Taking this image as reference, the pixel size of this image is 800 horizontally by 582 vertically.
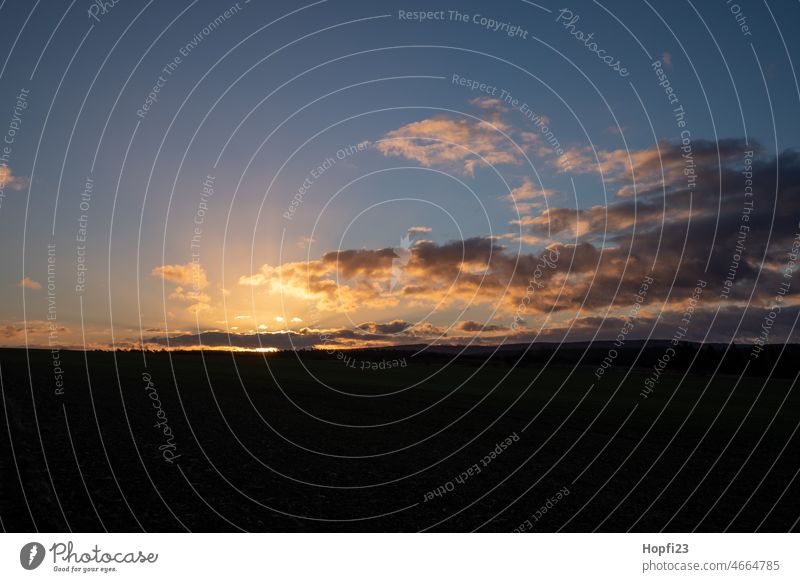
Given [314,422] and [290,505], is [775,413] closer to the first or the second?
[314,422]

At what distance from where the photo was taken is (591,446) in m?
38.3

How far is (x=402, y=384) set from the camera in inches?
3130

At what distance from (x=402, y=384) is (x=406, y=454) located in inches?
1851

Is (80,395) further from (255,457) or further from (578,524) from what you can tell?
(578,524)

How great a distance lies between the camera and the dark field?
65.0ft

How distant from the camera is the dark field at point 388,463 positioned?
65.0 ft

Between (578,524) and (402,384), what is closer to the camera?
(578,524)

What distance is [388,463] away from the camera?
29.6 metres

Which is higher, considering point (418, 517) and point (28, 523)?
point (28, 523)

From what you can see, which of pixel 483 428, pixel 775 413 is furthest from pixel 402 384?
pixel 775 413
